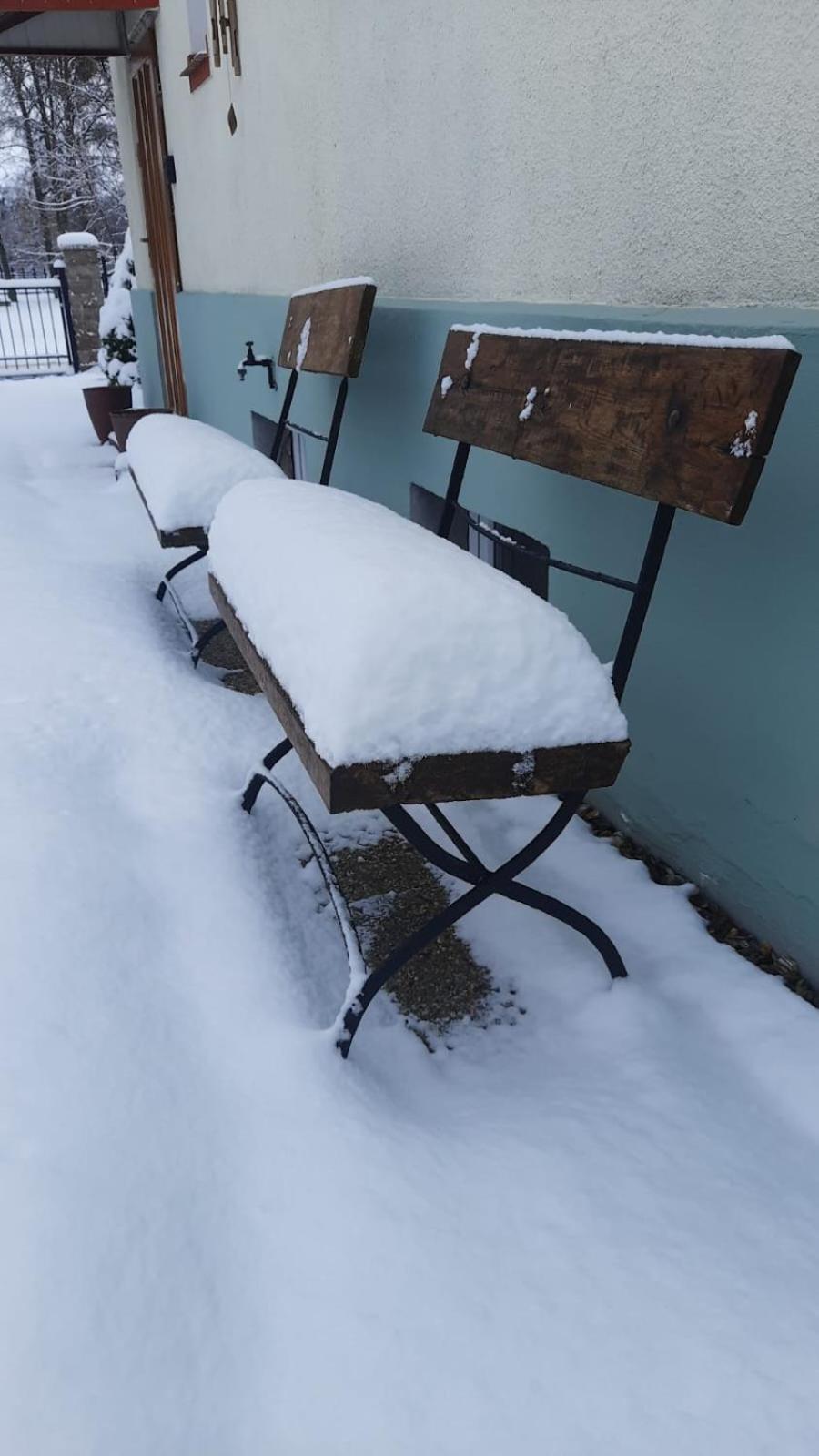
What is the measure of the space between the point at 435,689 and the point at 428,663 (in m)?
0.04

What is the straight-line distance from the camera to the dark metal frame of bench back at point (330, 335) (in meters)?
2.94

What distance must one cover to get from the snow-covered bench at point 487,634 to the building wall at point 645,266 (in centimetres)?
21

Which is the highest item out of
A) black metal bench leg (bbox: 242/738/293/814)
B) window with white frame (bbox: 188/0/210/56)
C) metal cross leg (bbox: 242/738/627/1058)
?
window with white frame (bbox: 188/0/210/56)

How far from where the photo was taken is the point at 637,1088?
157 centimetres

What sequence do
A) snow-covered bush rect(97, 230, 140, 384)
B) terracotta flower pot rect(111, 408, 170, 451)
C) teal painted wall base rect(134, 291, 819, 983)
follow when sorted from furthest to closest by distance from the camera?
snow-covered bush rect(97, 230, 140, 384) < terracotta flower pot rect(111, 408, 170, 451) < teal painted wall base rect(134, 291, 819, 983)

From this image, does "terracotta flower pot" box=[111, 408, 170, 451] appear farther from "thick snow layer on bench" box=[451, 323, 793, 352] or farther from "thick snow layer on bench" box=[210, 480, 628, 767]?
"thick snow layer on bench" box=[210, 480, 628, 767]

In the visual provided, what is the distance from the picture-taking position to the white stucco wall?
167cm

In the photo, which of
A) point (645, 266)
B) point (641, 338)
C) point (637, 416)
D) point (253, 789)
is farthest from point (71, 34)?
point (637, 416)

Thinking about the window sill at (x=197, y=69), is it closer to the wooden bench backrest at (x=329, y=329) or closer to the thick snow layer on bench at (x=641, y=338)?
the wooden bench backrest at (x=329, y=329)

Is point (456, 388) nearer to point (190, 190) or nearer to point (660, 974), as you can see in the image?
point (660, 974)

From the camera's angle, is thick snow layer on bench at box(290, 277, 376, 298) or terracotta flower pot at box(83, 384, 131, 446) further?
terracotta flower pot at box(83, 384, 131, 446)

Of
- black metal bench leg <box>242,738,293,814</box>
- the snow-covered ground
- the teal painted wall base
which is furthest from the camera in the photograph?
black metal bench leg <box>242,738,293,814</box>

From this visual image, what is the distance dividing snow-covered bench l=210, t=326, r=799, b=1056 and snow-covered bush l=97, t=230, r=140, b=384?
7853mm

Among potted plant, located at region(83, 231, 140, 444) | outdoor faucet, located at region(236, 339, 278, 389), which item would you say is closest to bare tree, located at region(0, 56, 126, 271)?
potted plant, located at region(83, 231, 140, 444)
